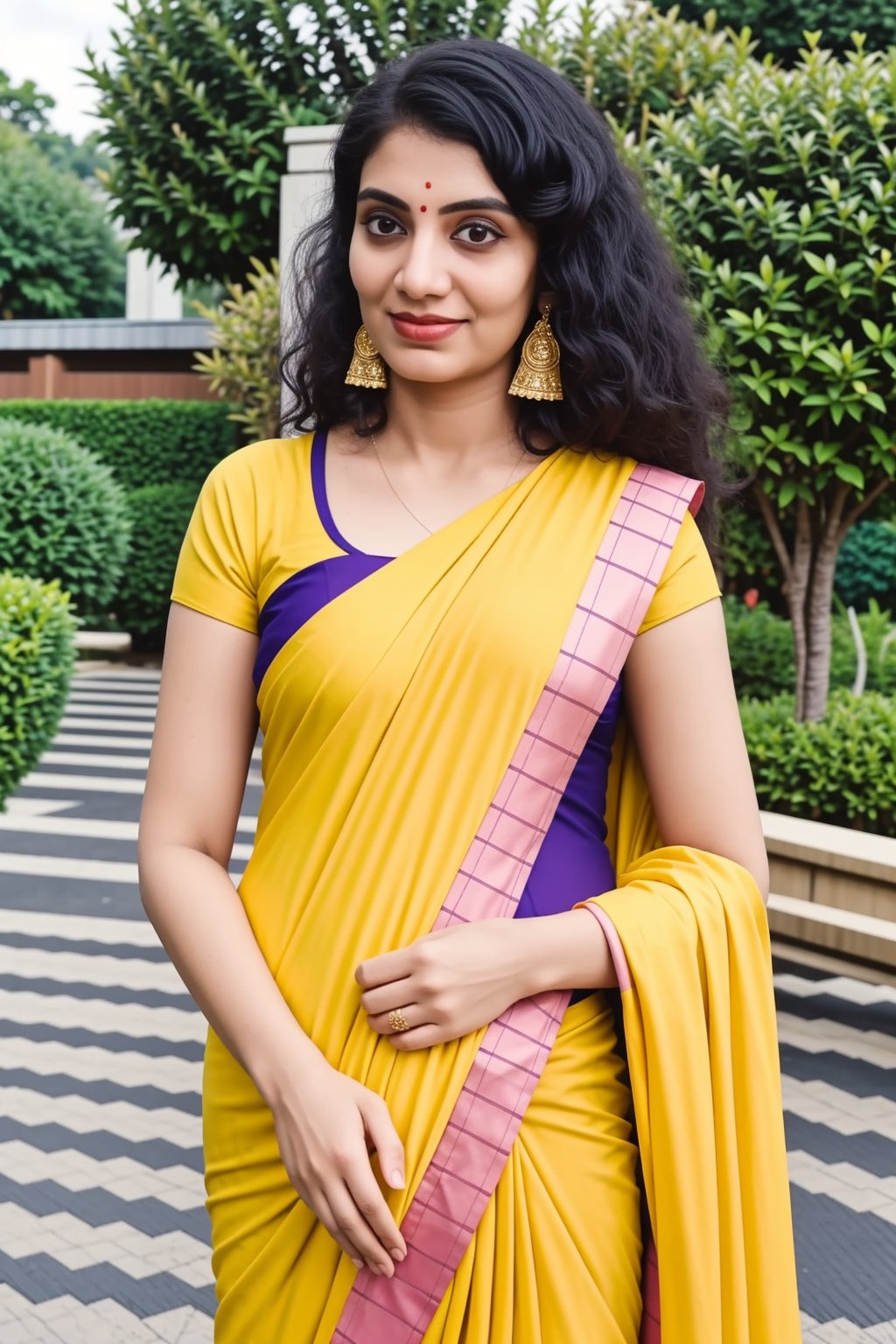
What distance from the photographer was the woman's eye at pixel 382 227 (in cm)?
146

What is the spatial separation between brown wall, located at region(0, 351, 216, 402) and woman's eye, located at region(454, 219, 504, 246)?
14.6 meters

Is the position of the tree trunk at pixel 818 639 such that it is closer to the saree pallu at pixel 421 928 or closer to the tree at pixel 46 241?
the saree pallu at pixel 421 928

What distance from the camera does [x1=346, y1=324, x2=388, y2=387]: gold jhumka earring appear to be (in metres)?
1.59

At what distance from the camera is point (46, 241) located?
27.5 m

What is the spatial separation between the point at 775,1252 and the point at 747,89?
5.05 m

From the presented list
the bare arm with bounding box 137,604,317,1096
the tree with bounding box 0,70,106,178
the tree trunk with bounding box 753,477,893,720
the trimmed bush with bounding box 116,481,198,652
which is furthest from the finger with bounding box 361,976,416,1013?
the tree with bounding box 0,70,106,178

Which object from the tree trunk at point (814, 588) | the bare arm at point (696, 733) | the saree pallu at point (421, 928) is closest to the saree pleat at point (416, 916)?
the saree pallu at point (421, 928)

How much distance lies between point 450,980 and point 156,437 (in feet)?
46.4

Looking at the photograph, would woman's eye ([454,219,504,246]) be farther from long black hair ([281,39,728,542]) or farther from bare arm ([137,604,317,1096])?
bare arm ([137,604,317,1096])

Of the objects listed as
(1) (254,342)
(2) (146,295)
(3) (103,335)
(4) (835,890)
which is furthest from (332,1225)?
(2) (146,295)

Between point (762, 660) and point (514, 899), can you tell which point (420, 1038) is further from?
point (762, 660)

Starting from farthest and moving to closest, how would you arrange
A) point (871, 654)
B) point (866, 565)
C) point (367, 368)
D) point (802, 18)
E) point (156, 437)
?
point (156, 437)
point (802, 18)
point (866, 565)
point (871, 654)
point (367, 368)

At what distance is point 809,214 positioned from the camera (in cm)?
506

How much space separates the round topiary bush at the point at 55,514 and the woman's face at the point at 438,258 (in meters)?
9.64
